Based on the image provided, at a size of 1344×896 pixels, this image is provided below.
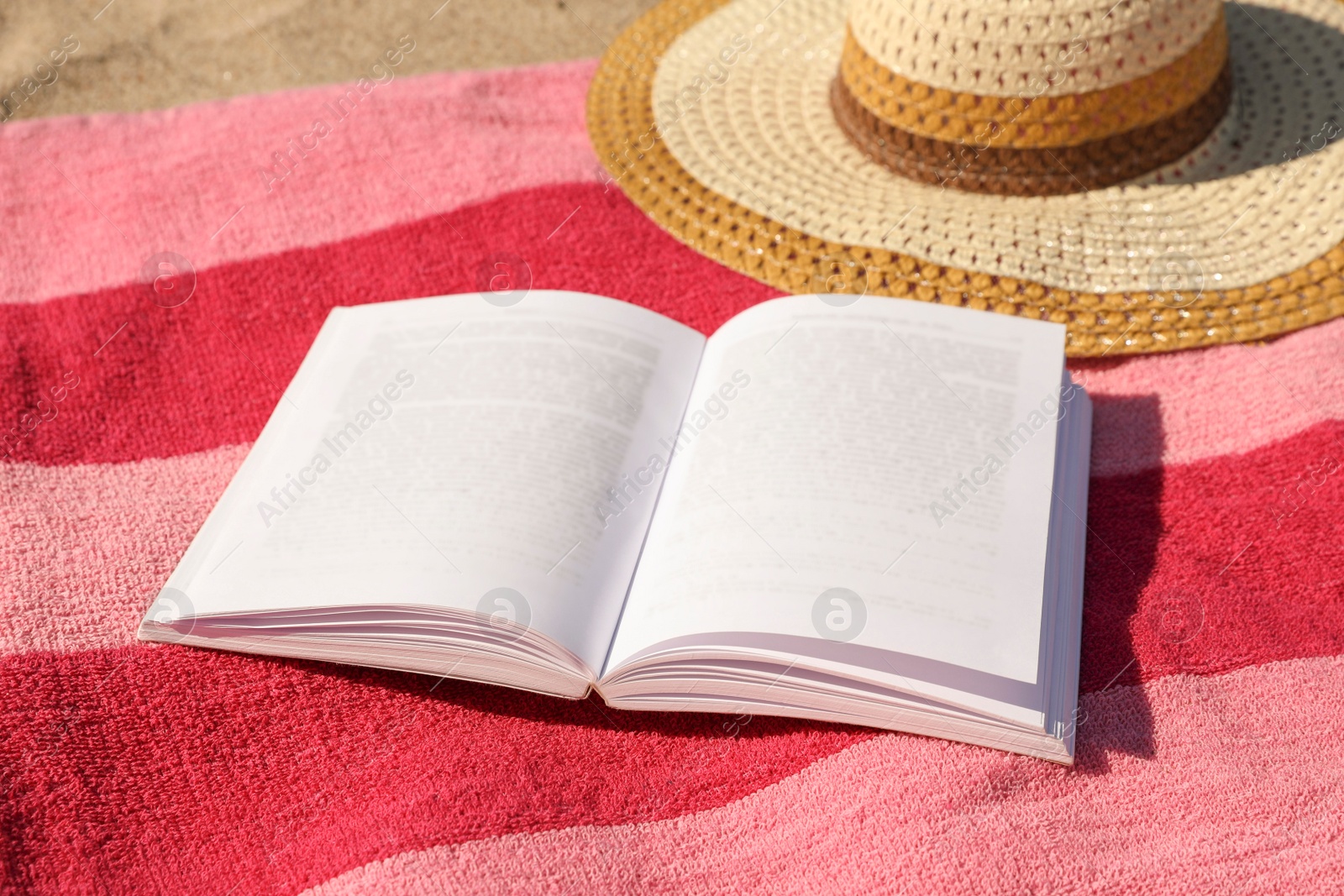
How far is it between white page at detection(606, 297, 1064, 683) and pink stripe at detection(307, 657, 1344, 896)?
67 millimetres

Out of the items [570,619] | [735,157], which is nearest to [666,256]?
[735,157]

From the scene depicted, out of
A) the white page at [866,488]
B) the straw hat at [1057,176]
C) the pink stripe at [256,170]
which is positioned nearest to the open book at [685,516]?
the white page at [866,488]

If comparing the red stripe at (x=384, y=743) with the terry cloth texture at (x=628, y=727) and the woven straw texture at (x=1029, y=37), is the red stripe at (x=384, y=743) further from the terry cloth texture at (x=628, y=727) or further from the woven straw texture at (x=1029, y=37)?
the woven straw texture at (x=1029, y=37)

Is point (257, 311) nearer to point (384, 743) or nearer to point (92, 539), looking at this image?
point (92, 539)

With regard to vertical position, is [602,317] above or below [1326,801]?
above

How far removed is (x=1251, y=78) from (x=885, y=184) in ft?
1.15

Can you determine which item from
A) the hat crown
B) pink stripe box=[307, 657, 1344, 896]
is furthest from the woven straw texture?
pink stripe box=[307, 657, 1344, 896]

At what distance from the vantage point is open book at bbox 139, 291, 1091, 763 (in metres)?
0.58

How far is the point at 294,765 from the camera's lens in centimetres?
61

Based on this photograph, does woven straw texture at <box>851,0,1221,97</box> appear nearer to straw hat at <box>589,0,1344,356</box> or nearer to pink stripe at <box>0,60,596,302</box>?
straw hat at <box>589,0,1344,356</box>

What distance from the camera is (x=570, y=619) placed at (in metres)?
0.60

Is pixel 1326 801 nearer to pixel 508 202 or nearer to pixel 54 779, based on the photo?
pixel 54 779

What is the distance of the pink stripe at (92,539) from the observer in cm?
68

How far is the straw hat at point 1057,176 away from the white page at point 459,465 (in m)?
0.19
